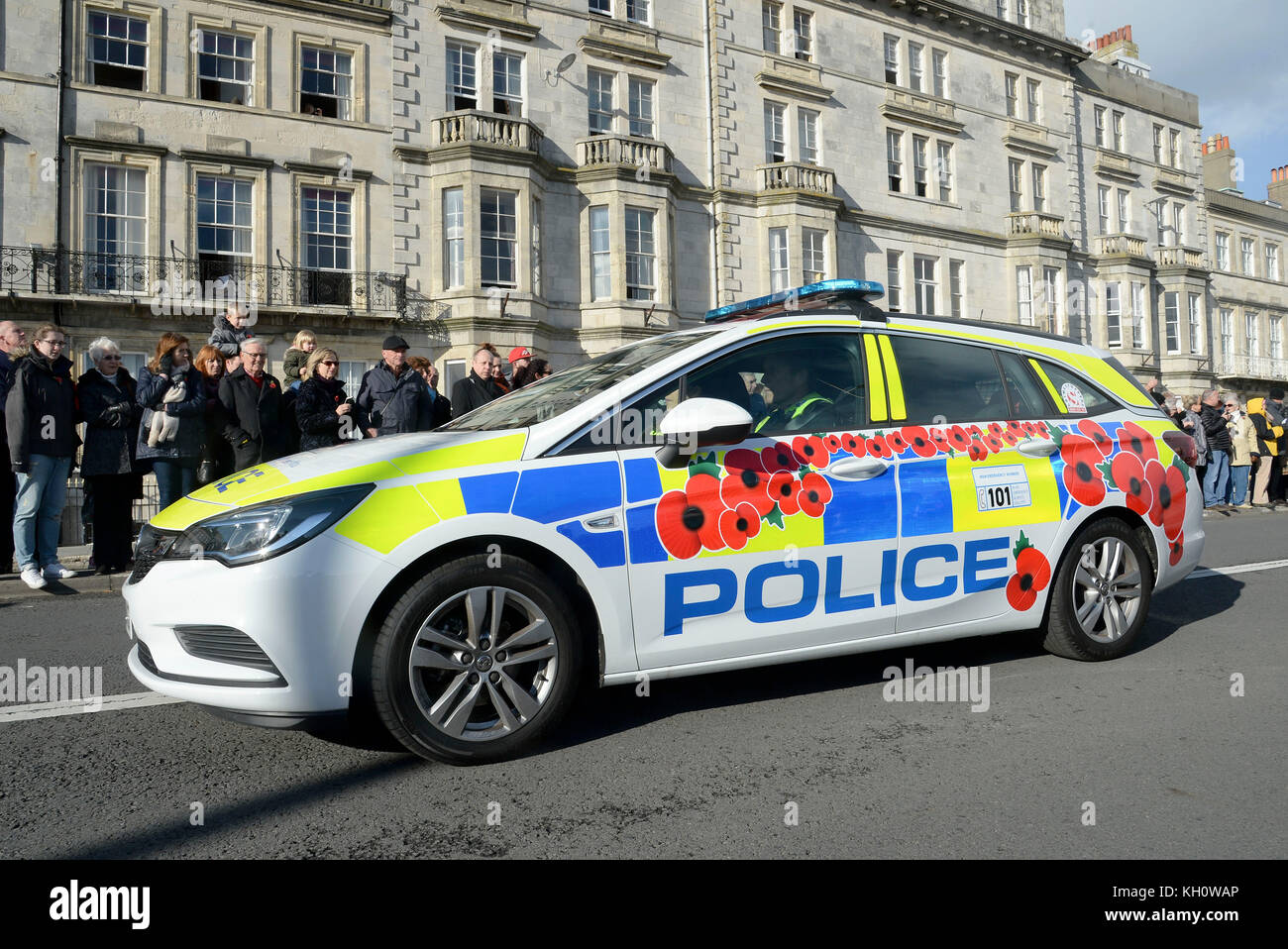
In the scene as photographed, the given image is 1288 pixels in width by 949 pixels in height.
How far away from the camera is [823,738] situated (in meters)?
3.60

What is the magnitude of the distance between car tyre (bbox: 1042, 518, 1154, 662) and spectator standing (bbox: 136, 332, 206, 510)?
675cm

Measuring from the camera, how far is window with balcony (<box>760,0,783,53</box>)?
26578 mm

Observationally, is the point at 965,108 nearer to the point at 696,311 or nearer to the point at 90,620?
the point at 696,311

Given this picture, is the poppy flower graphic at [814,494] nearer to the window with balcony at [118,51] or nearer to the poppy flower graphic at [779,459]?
the poppy flower graphic at [779,459]

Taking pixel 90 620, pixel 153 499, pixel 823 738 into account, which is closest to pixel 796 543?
pixel 823 738

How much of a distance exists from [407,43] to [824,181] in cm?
1195

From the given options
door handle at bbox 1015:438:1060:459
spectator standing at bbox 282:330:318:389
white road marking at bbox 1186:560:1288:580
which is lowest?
white road marking at bbox 1186:560:1288:580

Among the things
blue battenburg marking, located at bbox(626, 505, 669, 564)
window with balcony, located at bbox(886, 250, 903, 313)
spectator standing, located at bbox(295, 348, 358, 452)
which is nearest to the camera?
blue battenburg marking, located at bbox(626, 505, 669, 564)

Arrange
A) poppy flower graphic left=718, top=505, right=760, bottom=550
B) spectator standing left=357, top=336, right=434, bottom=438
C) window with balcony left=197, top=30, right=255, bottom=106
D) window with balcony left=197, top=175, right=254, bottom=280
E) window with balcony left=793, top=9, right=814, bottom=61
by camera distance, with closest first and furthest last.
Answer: poppy flower graphic left=718, top=505, right=760, bottom=550 < spectator standing left=357, top=336, right=434, bottom=438 < window with balcony left=197, top=175, right=254, bottom=280 < window with balcony left=197, top=30, right=255, bottom=106 < window with balcony left=793, top=9, right=814, bottom=61

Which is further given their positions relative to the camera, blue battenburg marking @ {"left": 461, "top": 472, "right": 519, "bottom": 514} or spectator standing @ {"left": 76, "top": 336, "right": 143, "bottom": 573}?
spectator standing @ {"left": 76, "top": 336, "right": 143, "bottom": 573}

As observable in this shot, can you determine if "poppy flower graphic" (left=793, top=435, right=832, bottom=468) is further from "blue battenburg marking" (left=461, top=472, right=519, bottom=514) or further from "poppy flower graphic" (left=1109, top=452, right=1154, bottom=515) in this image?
"poppy flower graphic" (left=1109, top=452, right=1154, bottom=515)

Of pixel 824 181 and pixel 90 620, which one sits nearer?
pixel 90 620

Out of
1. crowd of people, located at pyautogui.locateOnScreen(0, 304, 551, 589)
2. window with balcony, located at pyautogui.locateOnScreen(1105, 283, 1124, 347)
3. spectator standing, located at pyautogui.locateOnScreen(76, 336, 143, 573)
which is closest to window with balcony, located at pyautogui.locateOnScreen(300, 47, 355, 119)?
crowd of people, located at pyautogui.locateOnScreen(0, 304, 551, 589)

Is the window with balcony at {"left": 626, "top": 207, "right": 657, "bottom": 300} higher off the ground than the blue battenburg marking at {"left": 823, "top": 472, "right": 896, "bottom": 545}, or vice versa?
the window with balcony at {"left": 626, "top": 207, "right": 657, "bottom": 300}
